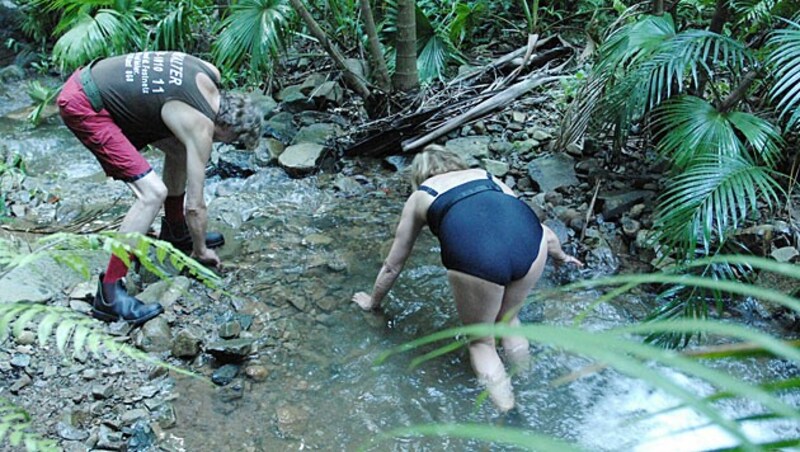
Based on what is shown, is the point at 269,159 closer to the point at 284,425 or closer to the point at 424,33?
the point at 424,33

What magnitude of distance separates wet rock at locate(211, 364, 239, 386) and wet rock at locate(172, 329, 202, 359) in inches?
6.2

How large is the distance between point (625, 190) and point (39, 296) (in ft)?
10.9

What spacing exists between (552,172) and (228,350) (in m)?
2.48

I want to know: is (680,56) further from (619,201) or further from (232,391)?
(232,391)

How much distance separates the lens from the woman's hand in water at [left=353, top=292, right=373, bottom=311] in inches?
123

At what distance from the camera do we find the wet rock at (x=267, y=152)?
16.1 ft

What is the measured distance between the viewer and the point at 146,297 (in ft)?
10.2

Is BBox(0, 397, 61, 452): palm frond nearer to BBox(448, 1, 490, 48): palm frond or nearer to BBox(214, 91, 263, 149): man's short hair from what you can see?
BBox(214, 91, 263, 149): man's short hair

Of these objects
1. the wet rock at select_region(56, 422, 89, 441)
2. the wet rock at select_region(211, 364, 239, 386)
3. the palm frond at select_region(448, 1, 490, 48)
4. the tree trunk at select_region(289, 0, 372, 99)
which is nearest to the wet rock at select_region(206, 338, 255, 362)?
the wet rock at select_region(211, 364, 239, 386)

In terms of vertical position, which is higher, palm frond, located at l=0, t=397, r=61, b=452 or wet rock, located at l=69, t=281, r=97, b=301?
palm frond, located at l=0, t=397, r=61, b=452

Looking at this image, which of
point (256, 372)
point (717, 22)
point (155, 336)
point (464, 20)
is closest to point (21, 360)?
point (155, 336)

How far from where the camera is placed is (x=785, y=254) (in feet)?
10.3

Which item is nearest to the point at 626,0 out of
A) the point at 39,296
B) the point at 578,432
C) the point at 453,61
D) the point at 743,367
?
the point at 453,61

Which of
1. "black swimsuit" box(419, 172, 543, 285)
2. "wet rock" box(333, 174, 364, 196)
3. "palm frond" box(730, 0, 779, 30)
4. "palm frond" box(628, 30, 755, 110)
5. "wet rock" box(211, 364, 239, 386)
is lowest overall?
"wet rock" box(333, 174, 364, 196)
